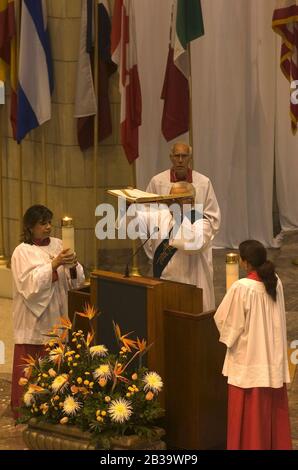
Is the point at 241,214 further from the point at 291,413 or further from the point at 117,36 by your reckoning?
the point at 291,413

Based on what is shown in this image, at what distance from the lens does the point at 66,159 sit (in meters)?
11.8

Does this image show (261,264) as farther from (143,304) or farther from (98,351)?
(98,351)

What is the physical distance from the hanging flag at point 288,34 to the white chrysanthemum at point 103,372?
5517mm

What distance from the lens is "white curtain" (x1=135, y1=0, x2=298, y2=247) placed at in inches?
497

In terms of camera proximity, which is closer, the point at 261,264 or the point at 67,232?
the point at 261,264

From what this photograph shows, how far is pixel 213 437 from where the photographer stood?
7.62m

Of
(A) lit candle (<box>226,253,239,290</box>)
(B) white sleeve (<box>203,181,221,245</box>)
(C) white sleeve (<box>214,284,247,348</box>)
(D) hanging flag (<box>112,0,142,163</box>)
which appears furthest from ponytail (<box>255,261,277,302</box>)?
(D) hanging flag (<box>112,0,142,163</box>)

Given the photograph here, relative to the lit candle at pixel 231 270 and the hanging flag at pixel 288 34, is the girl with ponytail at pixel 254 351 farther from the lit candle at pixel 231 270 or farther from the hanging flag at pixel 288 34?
the hanging flag at pixel 288 34

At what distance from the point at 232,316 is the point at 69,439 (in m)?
1.29

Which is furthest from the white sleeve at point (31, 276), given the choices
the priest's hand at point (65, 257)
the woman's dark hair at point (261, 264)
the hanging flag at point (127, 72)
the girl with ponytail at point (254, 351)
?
the hanging flag at point (127, 72)

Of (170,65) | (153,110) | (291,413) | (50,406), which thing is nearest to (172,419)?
(50,406)

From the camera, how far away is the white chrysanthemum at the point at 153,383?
7.29m

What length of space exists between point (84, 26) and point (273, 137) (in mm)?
2842

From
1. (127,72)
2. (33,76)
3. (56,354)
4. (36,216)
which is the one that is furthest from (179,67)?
(56,354)
